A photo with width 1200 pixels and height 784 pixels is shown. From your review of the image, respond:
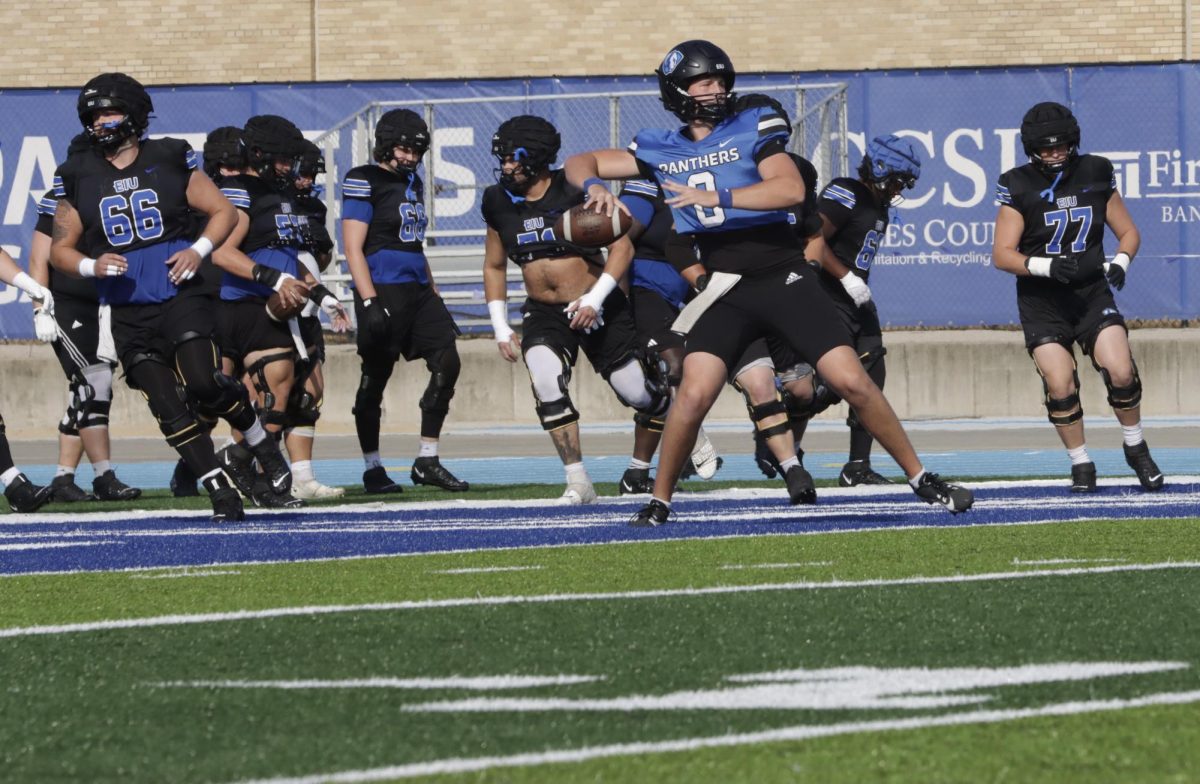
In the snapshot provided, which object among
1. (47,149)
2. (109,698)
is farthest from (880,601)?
(47,149)

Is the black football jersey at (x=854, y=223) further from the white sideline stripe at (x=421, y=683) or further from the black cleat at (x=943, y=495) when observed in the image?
the white sideline stripe at (x=421, y=683)

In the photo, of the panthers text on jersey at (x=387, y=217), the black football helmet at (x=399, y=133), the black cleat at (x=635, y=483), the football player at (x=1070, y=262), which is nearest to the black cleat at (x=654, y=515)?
the black cleat at (x=635, y=483)

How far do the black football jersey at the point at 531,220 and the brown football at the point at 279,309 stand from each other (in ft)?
3.69

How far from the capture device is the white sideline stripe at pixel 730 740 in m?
3.98

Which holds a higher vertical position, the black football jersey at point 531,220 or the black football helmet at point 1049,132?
the black football helmet at point 1049,132

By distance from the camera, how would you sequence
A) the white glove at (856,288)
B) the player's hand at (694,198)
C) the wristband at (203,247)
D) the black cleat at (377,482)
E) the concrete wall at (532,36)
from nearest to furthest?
the player's hand at (694,198) → the wristband at (203,247) → the white glove at (856,288) → the black cleat at (377,482) → the concrete wall at (532,36)

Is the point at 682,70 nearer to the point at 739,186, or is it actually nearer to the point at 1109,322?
the point at 739,186

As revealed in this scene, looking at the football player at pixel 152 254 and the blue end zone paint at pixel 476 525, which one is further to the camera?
the football player at pixel 152 254

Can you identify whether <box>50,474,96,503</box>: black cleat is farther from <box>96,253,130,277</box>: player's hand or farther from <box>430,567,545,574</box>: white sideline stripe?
<box>430,567,545,574</box>: white sideline stripe

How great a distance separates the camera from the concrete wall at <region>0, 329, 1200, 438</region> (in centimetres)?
1952

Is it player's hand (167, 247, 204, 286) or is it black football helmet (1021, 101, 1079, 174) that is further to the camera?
black football helmet (1021, 101, 1079, 174)

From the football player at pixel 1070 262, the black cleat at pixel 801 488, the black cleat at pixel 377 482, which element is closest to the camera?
the black cleat at pixel 801 488

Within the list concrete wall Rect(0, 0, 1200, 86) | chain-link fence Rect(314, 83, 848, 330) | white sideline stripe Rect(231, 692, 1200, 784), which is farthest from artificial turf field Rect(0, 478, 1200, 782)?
concrete wall Rect(0, 0, 1200, 86)

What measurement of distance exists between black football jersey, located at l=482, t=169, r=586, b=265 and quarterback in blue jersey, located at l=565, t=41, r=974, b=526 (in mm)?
1992
